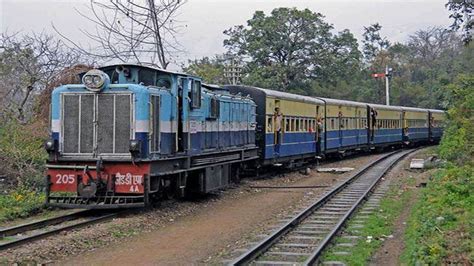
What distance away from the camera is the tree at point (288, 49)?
158 feet

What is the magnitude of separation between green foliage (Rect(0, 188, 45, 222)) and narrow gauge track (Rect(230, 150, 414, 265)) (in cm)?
552

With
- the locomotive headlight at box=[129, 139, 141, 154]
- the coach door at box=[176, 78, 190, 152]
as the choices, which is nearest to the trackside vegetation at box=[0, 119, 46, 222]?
the coach door at box=[176, 78, 190, 152]

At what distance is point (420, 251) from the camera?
8.09 metres

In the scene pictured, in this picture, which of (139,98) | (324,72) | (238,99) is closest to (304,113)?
(238,99)

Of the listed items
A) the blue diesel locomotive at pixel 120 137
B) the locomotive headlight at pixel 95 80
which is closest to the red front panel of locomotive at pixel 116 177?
the blue diesel locomotive at pixel 120 137

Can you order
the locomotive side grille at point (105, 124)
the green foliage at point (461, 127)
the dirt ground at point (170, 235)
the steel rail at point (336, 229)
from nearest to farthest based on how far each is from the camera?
the steel rail at point (336, 229)
the dirt ground at point (170, 235)
the locomotive side grille at point (105, 124)
the green foliage at point (461, 127)

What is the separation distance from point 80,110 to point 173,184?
3072 millimetres

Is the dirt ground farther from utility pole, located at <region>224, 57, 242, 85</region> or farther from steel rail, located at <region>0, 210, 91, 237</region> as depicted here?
utility pole, located at <region>224, 57, 242, 85</region>

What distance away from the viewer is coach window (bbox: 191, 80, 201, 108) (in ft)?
48.2

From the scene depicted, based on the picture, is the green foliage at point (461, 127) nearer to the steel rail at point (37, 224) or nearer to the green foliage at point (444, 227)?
the green foliage at point (444, 227)

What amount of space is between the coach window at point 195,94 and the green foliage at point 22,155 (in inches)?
225

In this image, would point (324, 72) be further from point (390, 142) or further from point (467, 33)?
point (467, 33)

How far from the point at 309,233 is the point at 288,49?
38.8 m

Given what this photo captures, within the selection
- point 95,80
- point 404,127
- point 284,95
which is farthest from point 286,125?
point 404,127
